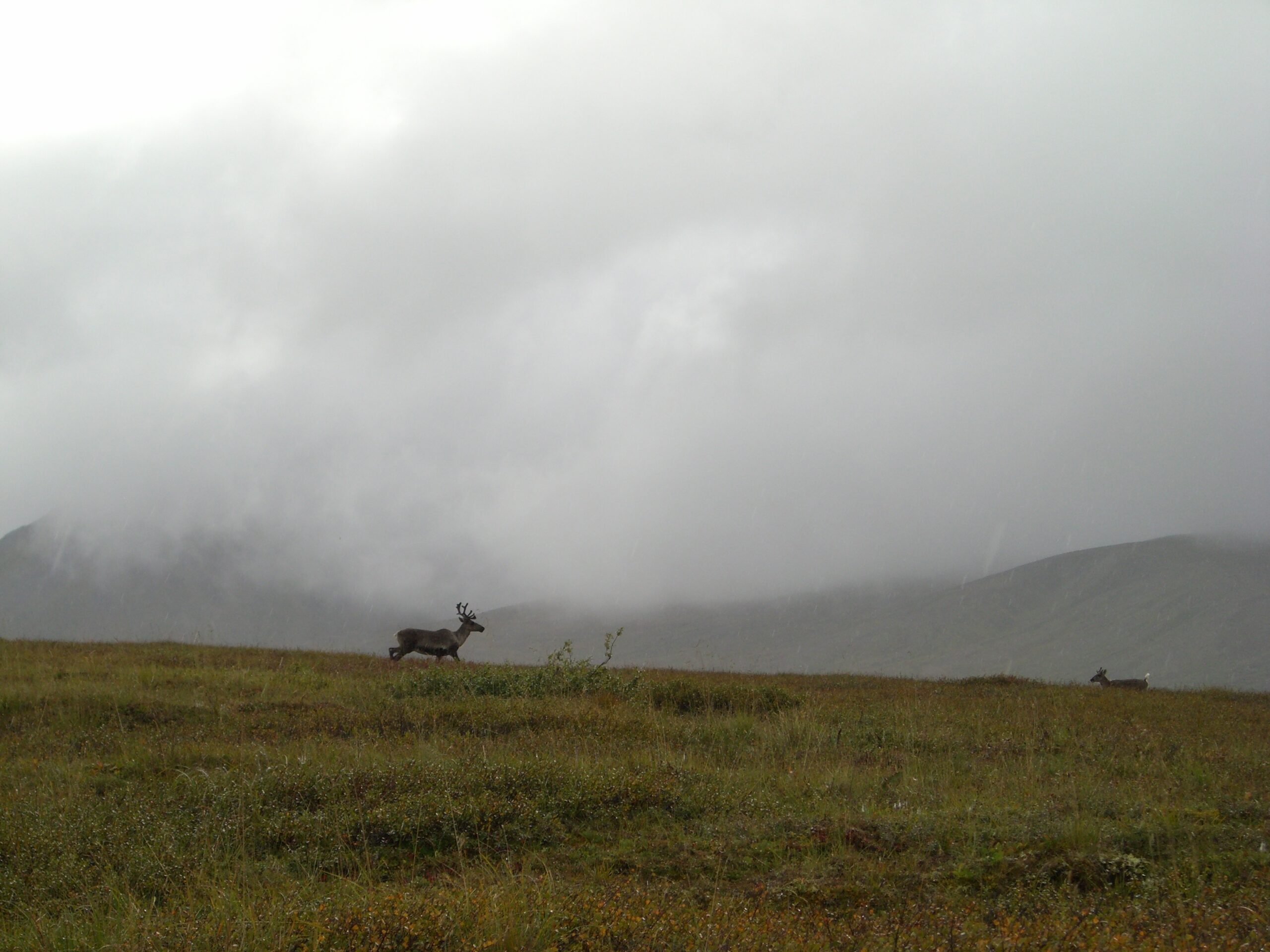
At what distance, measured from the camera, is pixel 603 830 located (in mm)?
7738

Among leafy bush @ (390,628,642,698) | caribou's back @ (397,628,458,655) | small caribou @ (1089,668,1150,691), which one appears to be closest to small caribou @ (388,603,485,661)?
caribou's back @ (397,628,458,655)

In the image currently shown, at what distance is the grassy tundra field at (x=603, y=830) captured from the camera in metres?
5.25

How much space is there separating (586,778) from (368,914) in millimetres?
3610

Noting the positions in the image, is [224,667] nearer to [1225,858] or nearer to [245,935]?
[245,935]

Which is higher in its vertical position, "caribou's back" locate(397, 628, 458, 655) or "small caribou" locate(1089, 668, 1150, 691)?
"caribou's back" locate(397, 628, 458, 655)

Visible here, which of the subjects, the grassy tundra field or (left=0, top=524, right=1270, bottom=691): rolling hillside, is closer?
the grassy tundra field

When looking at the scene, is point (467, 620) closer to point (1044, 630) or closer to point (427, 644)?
point (427, 644)

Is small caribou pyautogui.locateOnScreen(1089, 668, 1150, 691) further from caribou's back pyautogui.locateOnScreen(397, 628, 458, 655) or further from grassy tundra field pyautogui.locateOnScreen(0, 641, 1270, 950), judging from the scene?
caribou's back pyautogui.locateOnScreen(397, 628, 458, 655)

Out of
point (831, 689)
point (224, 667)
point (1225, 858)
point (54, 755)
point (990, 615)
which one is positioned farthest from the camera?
point (990, 615)

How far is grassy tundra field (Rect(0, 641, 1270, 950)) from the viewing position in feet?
17.2

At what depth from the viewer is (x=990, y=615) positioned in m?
153

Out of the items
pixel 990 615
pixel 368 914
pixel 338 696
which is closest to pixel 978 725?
pixel 338 696

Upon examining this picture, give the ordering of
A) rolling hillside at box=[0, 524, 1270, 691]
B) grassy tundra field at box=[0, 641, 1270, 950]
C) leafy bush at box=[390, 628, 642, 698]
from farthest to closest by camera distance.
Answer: rolling hillside at box=[0, 524, 1270, 691], leafy bush at box=[390, 628, 642, 698], grassy tundra field at box=[0, 641, 1270, 950]

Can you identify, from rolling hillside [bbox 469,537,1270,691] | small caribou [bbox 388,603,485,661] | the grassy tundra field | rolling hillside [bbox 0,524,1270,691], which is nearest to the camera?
the grassy tundra field
